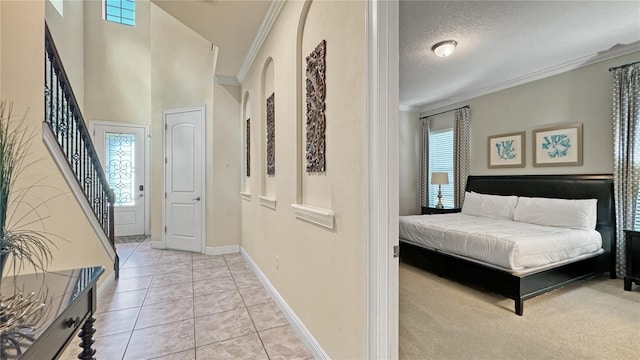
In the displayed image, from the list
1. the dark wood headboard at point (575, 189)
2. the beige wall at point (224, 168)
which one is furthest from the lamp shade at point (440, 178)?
the beige wall at point (224, 168)

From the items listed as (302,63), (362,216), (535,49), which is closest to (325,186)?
(362,216)

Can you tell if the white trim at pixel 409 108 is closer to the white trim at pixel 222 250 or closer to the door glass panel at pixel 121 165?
the white trim at pixel 222 250

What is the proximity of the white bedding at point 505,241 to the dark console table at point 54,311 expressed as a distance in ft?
10.1

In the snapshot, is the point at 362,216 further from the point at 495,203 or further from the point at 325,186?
the point at 495,203

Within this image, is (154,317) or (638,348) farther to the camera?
(154,317)

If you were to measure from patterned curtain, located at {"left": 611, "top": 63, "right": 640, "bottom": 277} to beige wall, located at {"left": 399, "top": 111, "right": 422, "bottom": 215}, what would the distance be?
324cm

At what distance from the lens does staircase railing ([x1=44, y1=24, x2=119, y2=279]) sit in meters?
2.25

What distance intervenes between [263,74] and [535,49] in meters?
3.40

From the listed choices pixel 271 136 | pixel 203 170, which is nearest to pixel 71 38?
pixel 203 170

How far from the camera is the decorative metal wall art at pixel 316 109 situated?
5.97 feet

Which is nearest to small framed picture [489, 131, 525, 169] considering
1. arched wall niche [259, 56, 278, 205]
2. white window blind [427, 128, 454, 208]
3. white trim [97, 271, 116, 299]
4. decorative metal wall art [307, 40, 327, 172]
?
white window blind [427, 128, 454, 208]

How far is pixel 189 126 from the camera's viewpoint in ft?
15.7

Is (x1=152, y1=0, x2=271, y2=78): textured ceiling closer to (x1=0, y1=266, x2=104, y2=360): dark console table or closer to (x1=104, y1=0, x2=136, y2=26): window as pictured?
(x1=0, y1=266, x2=104, y2=360): dark console table

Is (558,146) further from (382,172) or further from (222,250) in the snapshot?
(222,250)
